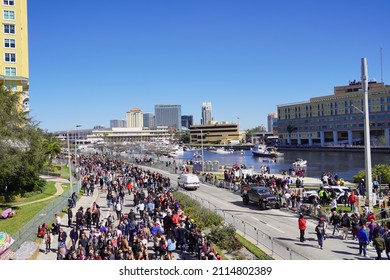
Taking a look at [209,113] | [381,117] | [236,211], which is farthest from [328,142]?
[236,211]

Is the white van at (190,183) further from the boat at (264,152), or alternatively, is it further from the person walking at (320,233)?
the boat at (264,152)

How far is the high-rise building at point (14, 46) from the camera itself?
50281 millimetres

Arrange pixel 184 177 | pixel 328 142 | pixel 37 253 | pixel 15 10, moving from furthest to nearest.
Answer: pixel 328 142, pixel 15 10, pixel 184 177, pixel 37 253

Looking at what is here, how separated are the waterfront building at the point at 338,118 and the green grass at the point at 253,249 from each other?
3482 inches

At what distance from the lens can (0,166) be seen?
83.9ft

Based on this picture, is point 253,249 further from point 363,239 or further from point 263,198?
point 263,198

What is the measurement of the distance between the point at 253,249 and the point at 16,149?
18.4 meters

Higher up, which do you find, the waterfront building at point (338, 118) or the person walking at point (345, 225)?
the waterfront building at point (338, 118)

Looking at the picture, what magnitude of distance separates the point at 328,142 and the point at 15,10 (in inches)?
4376

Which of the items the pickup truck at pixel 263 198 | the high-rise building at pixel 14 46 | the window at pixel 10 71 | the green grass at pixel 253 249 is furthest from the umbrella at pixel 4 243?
the window at pixel 10 71

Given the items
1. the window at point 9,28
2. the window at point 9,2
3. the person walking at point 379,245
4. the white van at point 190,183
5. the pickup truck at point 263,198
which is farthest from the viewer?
the window at point 9,28

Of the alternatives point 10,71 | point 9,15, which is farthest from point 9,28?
point 10,71
